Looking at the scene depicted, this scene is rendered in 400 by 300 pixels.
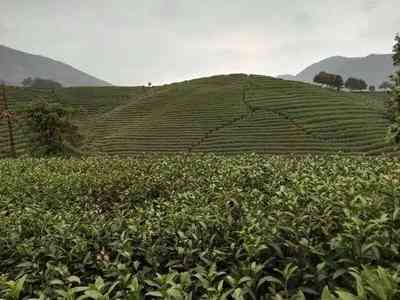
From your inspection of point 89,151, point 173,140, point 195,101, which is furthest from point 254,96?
point 89,151

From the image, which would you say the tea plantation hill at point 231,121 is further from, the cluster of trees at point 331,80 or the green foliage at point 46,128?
the cluster of trees at point 331,80

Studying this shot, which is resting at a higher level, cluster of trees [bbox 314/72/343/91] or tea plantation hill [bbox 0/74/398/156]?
cluster of trees [bbox 314/72/343/91]

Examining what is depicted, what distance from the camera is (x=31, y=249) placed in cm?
521

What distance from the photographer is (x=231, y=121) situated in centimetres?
5384

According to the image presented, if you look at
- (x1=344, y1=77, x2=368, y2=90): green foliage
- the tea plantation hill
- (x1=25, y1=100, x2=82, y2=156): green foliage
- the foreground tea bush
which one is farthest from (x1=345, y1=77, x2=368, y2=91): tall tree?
the foreground tea bush

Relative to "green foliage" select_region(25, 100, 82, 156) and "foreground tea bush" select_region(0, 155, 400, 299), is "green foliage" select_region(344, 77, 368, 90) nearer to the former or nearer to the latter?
"green foliage" select_region(25, 100, 82, 156)

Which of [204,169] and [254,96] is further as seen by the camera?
[254,96]

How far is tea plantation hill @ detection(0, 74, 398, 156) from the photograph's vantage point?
147 feet

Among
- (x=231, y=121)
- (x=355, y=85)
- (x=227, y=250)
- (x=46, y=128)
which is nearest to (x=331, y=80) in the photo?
(x=355, y=85)

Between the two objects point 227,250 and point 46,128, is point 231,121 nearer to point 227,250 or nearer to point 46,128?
point 46,128

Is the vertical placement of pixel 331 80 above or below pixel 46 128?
above

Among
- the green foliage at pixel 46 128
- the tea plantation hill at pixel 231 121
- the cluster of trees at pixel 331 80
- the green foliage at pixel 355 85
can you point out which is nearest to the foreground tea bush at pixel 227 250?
the green foliage at pixel 46 128

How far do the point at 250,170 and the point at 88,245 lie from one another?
5077mm

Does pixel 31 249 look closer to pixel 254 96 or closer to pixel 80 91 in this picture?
pixel 254 96
